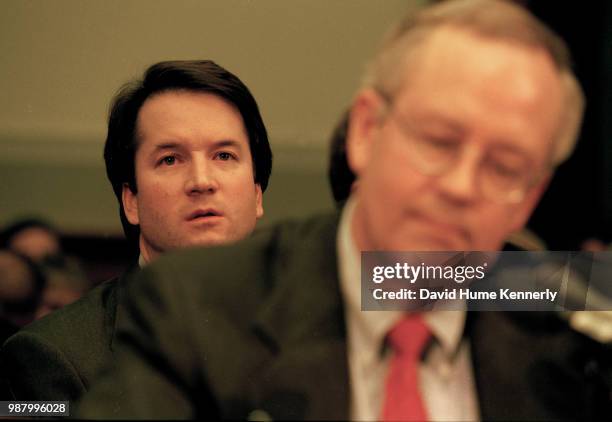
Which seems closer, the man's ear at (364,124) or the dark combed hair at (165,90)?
the man's ear at (364,124)

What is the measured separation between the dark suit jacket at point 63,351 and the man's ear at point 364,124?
0.56m

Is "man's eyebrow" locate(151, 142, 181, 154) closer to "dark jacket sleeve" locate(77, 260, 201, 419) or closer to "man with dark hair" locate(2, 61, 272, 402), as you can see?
"man with dark hair" locate(2, 61, 272, 402)

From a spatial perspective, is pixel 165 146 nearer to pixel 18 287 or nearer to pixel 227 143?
pixel 227 143

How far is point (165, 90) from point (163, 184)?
6.6 inches

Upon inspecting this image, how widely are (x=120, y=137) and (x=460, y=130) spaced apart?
0.68 m

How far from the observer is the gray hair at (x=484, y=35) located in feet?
3.48

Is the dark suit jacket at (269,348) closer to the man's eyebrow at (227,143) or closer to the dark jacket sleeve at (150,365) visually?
the dark jacket sleeve at (150,365)

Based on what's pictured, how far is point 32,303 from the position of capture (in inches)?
63.5

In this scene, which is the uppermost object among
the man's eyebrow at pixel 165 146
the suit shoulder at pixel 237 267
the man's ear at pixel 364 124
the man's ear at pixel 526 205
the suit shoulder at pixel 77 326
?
the man's ear at pixel 364 124

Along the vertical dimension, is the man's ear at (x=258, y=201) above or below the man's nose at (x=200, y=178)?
below

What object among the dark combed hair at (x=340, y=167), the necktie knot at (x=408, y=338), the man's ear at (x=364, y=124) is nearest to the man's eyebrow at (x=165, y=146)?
the dark combed hair at (x=340, y=167)

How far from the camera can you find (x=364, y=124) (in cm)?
112

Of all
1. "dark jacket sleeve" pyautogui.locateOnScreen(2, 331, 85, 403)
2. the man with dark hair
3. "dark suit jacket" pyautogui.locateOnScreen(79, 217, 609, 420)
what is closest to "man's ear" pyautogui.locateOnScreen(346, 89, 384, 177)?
"dark suit jacket" pyautogui.locateOnScreen(79, 217, 609, 420)

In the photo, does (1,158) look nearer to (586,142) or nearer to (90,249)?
(90,249)
